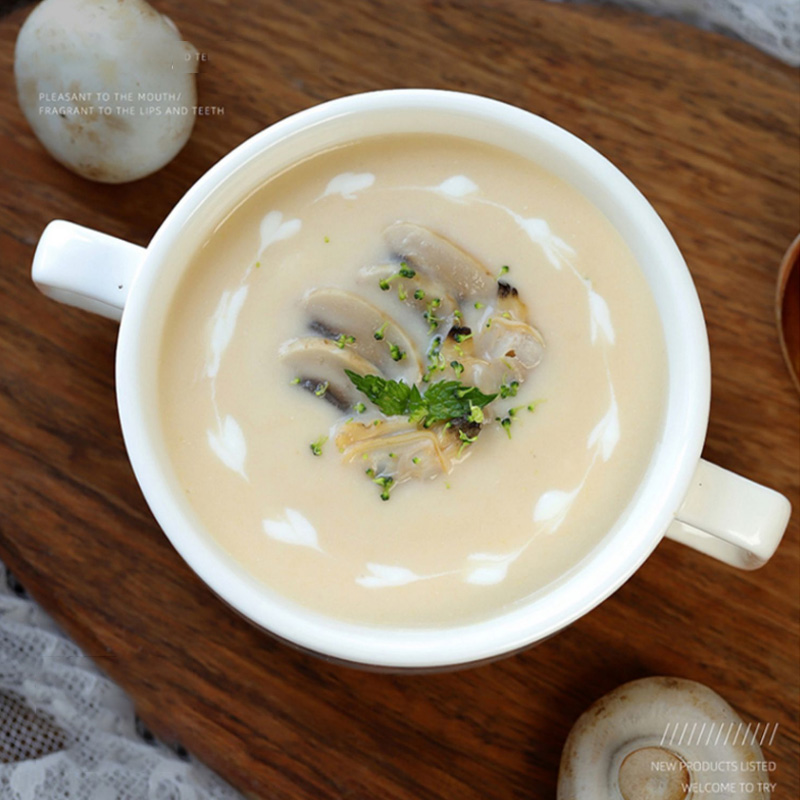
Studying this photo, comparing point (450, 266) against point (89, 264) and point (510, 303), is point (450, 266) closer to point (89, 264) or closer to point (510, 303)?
point (510, 303)

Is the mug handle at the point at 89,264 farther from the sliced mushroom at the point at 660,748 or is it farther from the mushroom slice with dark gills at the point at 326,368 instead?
the sliced mushroom at the point at 660,748

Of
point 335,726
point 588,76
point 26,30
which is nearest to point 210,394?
point 335,726

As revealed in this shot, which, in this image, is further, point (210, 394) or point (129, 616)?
point (129, 616)

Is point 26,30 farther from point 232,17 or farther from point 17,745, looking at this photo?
point 17,745

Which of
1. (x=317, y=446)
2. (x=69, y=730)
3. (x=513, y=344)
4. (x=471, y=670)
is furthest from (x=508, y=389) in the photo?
(x=69, y=730)

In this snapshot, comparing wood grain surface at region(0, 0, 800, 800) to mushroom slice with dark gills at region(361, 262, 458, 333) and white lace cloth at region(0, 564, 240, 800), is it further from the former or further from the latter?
mushroom slice with dark gills at region(361, 262, 458, 333)
